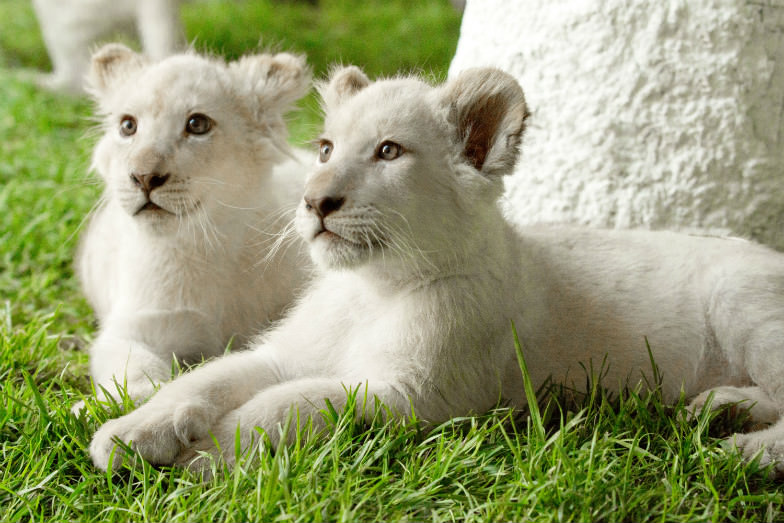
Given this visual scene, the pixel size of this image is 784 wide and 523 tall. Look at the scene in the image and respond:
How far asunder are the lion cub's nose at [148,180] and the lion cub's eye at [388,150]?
1308mm

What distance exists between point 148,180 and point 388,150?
4.50ft

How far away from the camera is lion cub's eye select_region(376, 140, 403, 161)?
335cm

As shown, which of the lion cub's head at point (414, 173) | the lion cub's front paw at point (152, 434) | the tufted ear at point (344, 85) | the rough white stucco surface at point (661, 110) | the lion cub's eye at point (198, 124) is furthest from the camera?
the rough white stucco surface at point (661, 110)

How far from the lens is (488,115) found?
136 inches

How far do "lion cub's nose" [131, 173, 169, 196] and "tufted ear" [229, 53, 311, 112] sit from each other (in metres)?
0.81

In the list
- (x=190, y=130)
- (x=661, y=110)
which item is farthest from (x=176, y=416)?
(x=661, y=110)

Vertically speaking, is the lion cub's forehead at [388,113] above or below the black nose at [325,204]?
above

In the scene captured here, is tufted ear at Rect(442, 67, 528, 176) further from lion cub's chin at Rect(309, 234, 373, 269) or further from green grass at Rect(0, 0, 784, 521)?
green grass at Rect(0, 0, 784, 521)

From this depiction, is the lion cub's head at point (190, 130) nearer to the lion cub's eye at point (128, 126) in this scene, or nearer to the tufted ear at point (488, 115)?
the lion cub's eye at point (128, 126)

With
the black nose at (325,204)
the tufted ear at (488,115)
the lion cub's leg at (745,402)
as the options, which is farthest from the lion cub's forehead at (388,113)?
the lion cub's leg at (745,402)

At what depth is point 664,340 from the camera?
388cm

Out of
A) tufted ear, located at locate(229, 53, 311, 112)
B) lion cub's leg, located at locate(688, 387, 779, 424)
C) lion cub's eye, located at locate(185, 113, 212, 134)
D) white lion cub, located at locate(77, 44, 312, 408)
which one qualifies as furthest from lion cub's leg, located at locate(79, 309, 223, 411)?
lion cub's leg, located at locate(688, 387, 779, 424)

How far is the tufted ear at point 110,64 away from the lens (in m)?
4.90

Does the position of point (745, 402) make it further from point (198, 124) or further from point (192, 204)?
point (198, 124)
